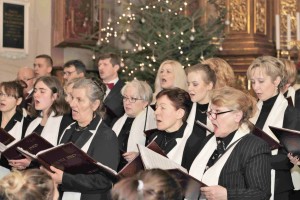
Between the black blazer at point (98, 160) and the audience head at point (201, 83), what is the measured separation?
120 cm

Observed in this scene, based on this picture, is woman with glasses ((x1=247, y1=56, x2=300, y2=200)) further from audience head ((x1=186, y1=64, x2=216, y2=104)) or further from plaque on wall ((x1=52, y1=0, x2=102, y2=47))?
plaque on wall ((x1=52, y1=0, x2=102, y2=47))

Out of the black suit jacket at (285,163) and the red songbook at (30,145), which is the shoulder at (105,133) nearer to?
the red songbook at (30,145)

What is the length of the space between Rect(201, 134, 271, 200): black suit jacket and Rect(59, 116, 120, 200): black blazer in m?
0.87

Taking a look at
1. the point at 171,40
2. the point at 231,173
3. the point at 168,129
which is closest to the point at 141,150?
the point at 231,173

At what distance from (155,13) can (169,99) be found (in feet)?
14.4

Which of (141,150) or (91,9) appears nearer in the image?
(141,150)

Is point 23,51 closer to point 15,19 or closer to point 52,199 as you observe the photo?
point 15,19

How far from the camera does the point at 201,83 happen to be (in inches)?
229

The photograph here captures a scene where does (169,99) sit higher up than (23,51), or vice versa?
(23,51)

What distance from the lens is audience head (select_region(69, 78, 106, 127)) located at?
5.04 metres

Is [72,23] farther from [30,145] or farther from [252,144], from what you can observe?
[252,144]

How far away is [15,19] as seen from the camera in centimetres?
1054

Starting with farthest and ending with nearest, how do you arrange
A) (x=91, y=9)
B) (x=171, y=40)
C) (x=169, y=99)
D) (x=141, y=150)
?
(x=91, y=9), (x=171, y=40), (x=169, y=99), (x=141, y=150)

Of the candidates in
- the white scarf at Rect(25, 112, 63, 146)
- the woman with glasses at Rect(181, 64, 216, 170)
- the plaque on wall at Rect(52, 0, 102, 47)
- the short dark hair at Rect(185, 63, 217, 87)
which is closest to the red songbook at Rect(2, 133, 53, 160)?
the white scarf at Rect(25, 112, 63, 146)
